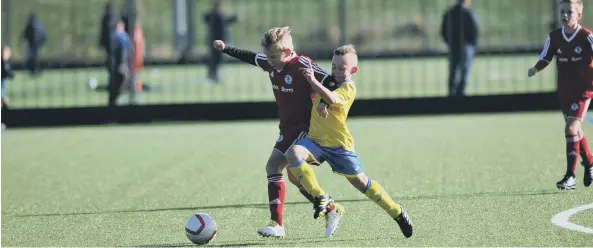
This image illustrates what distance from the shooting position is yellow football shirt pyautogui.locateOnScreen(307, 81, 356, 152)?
27.4 feet

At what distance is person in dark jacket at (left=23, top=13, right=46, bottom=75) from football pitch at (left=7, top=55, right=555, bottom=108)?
16.3 inches

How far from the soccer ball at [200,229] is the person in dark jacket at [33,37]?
19.9 m

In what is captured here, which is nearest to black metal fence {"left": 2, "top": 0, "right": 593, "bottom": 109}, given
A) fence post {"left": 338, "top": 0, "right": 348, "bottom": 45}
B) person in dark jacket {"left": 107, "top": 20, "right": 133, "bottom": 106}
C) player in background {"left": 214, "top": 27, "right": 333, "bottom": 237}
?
person in dark jacket {"left": 107, "top": 20, "right": 133, "bottom": 106}

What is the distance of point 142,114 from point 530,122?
214 inches

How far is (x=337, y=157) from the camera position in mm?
8398

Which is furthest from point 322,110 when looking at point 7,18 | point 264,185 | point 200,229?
point 7,18

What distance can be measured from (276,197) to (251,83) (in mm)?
16431

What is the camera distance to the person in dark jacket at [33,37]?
2791 cm

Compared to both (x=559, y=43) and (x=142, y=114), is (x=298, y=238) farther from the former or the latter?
(x=142, y=114)

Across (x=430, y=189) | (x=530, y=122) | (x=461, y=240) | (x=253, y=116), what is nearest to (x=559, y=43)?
(x=430, y=189)

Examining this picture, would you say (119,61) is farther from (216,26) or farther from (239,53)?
(239,53)

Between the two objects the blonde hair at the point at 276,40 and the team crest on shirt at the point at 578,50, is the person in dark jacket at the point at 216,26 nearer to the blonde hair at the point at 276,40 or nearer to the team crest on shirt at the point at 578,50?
the team crest on shirt at the point at 578,50

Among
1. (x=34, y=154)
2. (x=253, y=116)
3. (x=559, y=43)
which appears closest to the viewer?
(x=559, y=43)

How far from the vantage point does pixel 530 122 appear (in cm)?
1677
